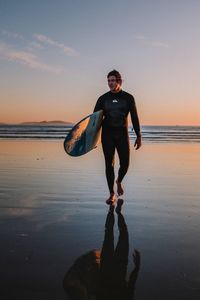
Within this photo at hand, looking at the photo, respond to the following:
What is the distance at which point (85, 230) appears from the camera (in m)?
4.29

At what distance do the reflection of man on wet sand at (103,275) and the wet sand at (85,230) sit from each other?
7 cm

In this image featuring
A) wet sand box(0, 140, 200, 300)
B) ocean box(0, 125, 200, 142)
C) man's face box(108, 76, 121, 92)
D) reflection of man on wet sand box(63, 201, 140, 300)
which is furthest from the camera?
ocean box(0, 125, 200, 142)

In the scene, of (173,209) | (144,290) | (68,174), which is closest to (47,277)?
(144,290)

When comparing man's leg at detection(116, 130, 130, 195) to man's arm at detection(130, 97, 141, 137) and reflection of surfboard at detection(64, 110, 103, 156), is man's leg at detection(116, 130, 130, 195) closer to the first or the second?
man's arm at detection(130, 97, 141, 137)

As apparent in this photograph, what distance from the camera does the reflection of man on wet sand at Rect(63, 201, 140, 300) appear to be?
2688mm

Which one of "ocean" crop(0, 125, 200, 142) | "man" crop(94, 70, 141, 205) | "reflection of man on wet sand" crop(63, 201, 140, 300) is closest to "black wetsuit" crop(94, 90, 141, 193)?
"man" crop(94, 70, 141, 205)

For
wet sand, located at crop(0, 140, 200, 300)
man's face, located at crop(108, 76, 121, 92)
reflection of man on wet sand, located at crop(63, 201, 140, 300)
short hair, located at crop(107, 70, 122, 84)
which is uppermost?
short hair, located at crop(107, 70, 122, 84)

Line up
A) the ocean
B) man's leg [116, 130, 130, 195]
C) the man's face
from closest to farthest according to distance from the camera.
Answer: the man's face, man's leg [116, 130, 130, 195], the ocean

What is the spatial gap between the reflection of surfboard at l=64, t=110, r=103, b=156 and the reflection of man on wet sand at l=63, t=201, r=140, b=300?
2.82m

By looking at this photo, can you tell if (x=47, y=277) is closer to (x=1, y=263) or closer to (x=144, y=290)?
(x=1, y=263)

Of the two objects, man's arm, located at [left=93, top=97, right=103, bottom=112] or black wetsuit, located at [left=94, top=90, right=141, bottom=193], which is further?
man's arm, located at [left=93, top=97, right=103, bottom=112]

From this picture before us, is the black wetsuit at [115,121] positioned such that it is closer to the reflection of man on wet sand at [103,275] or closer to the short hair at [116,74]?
the short hair at [116,74]

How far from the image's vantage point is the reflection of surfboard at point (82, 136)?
21.2 feet

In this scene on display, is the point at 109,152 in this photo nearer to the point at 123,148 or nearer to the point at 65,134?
the point at 123,148
